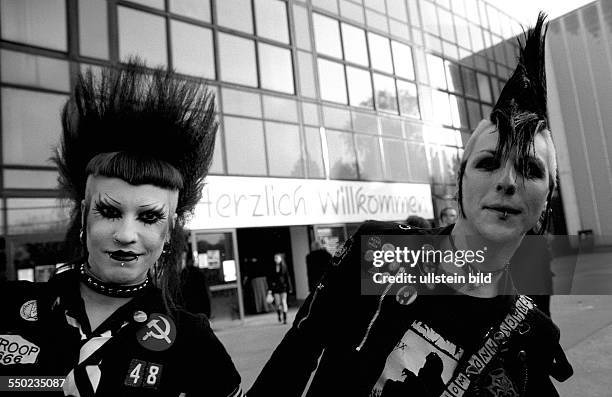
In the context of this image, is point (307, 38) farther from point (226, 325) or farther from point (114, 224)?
point (114, 224)

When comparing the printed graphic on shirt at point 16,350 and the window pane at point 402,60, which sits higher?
the window pane at point 402,60

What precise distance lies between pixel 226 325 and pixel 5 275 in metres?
4.01

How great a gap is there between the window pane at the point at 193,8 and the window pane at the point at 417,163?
727cm

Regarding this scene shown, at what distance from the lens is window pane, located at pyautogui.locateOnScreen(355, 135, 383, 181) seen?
518 inches

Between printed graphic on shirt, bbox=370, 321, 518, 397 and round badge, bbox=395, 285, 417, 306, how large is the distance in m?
0.06

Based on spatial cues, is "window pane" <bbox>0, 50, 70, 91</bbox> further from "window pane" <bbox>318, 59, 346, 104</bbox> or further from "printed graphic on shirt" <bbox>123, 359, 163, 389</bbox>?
"printed graphic on shirt" <bbox>123, 359, 163, 389</bbox>

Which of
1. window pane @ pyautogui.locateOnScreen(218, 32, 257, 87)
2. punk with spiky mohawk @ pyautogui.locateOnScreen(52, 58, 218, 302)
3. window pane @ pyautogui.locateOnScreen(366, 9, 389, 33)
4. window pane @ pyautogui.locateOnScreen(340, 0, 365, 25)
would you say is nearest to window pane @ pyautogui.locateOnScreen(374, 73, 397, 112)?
window pane @ pyautogui.locateOnScreen(366, 9, 389, 33)

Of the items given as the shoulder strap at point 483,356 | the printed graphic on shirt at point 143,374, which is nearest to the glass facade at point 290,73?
the shoulder strap at point 483,356

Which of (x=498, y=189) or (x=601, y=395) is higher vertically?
(x=498, y=189)

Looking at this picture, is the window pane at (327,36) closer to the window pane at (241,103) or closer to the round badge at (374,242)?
the window pane at (241,103)

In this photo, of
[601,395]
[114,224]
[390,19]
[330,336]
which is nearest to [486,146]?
[330,336]

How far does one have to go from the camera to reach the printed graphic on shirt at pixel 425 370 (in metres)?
1.27

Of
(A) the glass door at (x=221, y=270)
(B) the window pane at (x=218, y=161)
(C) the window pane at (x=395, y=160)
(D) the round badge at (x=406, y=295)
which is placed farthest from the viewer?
(C) the window pane at (x=395, y=160)

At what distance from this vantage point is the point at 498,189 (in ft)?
4.15
